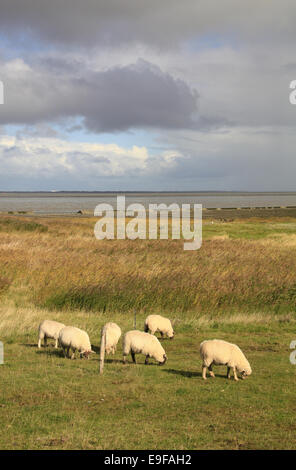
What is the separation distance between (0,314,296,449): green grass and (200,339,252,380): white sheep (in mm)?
308

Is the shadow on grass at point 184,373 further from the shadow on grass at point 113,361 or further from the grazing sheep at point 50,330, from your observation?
the grazing sheep at point 50,330

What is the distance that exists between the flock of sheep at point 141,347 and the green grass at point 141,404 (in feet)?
1.01

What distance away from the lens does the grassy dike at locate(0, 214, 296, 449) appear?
28.0 feet

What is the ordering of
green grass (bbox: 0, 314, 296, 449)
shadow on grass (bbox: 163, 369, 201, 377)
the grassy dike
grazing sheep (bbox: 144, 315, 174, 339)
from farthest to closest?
grazing sheep (bbox: 144, 315, 174, 339), shadow on grass (bbox: 163, 369, 201, 377), the grassy dike, green grass (bbox: 0, 314, 296, 449)

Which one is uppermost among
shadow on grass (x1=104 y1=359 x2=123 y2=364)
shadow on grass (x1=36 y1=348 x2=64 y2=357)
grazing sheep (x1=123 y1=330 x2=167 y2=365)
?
grazing sheep (x1=123 y1=330 x2=167 y2=365)

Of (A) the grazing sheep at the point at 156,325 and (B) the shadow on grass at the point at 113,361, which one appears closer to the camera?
(B) the shadow on grass at the point at 113,361

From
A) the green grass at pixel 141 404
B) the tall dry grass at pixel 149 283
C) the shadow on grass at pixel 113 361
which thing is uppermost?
the tall dry grass at pixel 149 283

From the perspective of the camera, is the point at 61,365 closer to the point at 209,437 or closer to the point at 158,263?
the point at 209,437

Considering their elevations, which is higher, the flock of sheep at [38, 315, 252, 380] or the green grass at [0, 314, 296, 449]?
the flock of sheep at [38, 315, 252, 380]

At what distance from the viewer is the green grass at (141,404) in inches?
321

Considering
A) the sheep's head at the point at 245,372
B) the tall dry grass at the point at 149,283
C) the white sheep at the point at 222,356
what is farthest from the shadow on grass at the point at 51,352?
the tall dry grass at the point at 149,283

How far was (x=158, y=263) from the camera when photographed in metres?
27.4

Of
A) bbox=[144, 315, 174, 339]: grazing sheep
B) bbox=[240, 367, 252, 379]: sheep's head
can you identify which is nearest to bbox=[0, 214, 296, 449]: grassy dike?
bbox=[240, 367, 252, 379]: sheep's head

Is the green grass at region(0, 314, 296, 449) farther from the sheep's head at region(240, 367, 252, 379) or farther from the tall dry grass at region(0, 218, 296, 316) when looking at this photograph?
the tall dry grass at region(0, 218, 296, 316)
